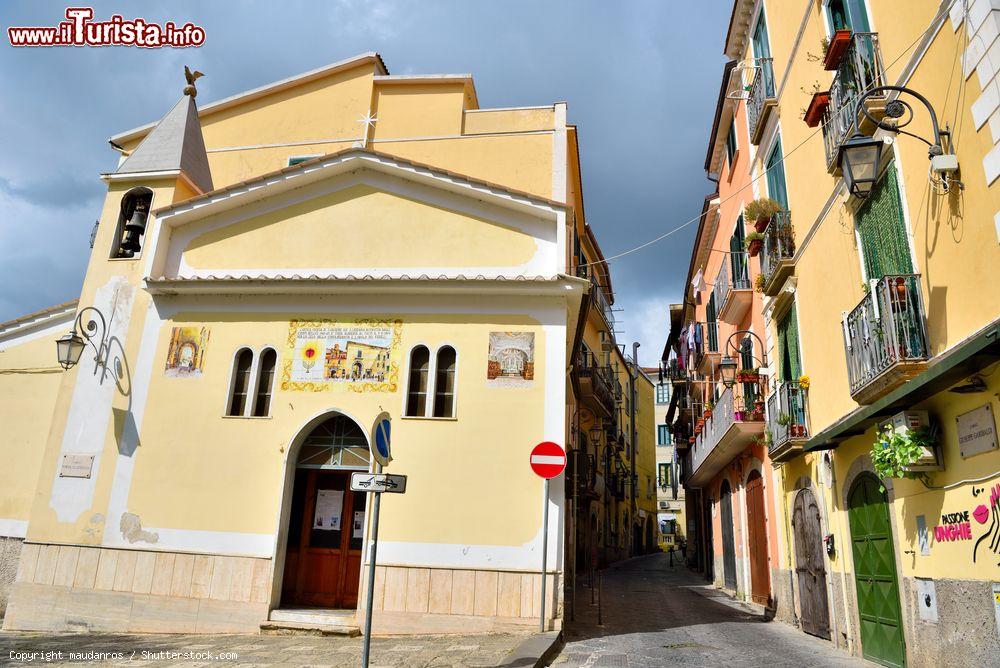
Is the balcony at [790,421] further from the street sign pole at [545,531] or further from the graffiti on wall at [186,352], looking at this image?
the graffiti on wall at [186,352]

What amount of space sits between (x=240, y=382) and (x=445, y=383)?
4.10 m

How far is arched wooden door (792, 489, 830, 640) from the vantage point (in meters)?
11.0

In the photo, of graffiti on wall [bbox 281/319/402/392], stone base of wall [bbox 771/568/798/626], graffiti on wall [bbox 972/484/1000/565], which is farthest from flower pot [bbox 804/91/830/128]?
stone base of wall [bbox 771/568/798/626]

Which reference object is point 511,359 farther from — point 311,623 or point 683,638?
point 311,623

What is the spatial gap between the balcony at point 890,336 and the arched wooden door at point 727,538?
1239 centimetres

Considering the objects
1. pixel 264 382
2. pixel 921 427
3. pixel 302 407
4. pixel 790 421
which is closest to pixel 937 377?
pixel 921 427

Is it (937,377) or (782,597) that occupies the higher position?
(937,377)

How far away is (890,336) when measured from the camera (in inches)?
300

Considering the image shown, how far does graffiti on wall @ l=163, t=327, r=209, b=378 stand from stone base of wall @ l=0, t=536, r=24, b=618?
542cm

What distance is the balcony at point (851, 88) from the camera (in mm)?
8430

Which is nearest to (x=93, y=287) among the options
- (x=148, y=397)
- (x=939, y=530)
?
(x=148, y=397)

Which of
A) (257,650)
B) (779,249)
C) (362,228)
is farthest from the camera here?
(362,228)

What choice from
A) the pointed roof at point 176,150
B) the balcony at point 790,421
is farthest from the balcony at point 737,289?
the pointed roof at point 176,150

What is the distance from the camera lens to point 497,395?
1234 cm
